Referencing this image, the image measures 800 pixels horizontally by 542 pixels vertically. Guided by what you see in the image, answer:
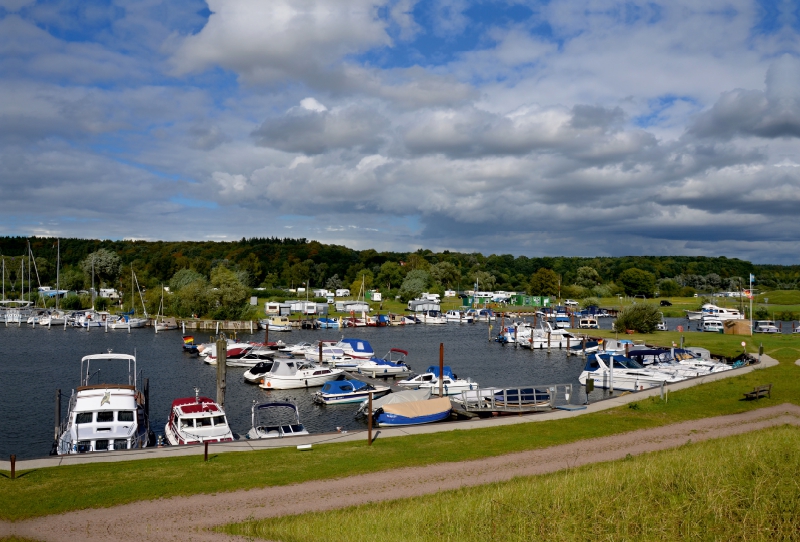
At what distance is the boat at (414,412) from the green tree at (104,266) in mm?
144730

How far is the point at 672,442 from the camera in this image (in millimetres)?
21859

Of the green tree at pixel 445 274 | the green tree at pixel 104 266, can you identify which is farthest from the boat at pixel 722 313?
the green tree at pixel 104 266

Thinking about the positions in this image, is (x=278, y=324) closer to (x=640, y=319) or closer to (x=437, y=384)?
(x=640, y=319)

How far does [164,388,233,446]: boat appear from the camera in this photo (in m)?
28.5

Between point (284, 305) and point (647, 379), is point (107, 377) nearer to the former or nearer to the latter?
point (647, 379)

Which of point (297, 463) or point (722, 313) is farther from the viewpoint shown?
point (722, 313)

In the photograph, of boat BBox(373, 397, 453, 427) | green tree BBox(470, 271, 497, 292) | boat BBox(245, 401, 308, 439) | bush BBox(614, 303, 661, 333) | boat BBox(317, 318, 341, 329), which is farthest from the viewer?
green tree BBox(470, 271, 497, 292)

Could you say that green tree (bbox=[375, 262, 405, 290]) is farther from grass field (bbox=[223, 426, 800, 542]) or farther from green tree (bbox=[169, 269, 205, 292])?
grass field (bbox=[223, 426, 800, 542])

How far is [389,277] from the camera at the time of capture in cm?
17062

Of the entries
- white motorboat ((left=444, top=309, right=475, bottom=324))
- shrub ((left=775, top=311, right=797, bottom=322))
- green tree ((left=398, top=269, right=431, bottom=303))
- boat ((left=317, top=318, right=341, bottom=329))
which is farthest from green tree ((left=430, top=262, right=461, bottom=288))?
shrub ((left=775, top=311, right=797, bottom=322))

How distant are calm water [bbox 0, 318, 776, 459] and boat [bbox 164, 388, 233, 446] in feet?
16.3

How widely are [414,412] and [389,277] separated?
13831 cm

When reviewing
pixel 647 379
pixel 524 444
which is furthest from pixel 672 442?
pixel 647 379

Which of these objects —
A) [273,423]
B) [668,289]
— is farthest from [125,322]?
[668,289]
